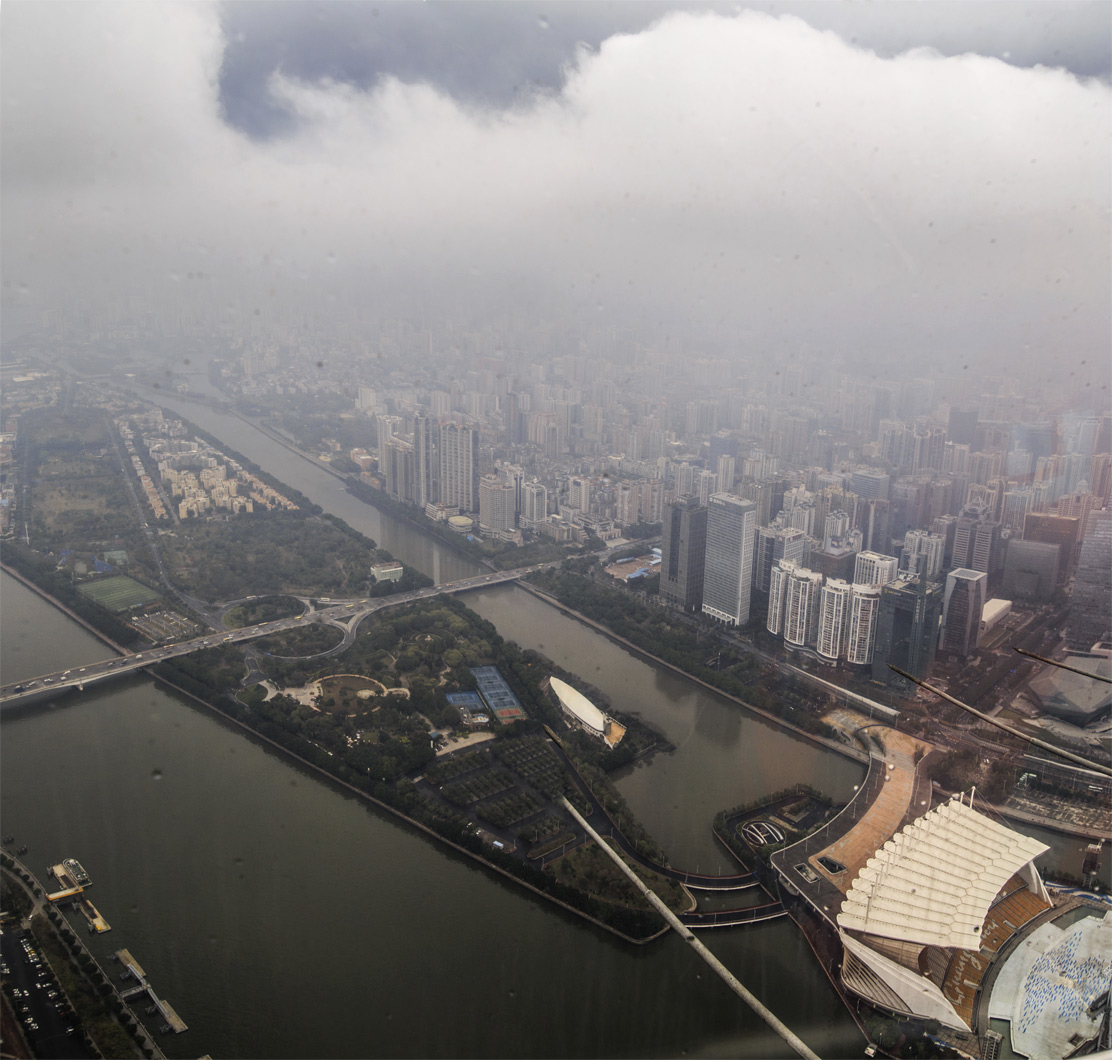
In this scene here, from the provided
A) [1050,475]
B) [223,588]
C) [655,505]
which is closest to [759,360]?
[1050,475]

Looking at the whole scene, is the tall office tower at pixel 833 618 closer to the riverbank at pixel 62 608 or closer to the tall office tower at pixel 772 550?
the tall office tower at pixel 772 550

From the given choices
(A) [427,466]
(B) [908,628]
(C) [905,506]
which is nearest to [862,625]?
(B) [908,628]

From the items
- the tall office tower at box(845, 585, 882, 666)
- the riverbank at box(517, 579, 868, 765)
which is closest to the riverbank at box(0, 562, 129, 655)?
the riverbank at box(517, 579, 868, 765)

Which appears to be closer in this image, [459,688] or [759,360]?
[459,688]

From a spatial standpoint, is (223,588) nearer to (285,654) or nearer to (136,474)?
(285,654)

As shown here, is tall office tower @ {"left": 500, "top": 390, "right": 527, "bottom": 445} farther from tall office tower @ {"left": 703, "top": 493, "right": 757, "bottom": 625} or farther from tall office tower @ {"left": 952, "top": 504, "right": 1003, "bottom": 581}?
tall office tower @ {"left": 952, "top": 504, "right": 1003, "bottom": 581}

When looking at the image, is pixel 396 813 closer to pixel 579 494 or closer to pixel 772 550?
pixel 772 550

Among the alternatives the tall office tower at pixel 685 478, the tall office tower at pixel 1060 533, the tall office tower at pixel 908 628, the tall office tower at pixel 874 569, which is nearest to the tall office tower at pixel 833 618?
the tall office tower at pixel 874 569
